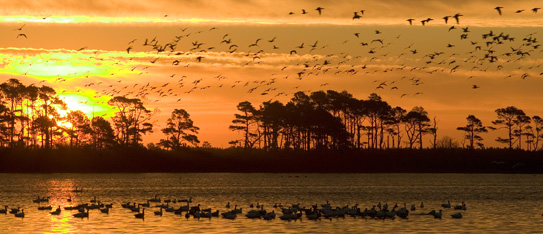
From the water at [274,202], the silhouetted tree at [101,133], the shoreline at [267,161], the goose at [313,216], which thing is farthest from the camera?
the silhouetted tree at [101,133]

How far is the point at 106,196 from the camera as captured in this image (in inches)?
3297

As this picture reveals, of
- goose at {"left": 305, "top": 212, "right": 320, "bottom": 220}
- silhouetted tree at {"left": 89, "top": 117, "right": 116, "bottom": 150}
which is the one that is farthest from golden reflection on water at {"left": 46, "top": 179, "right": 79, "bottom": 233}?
silhouetted tree at {"left": 89, "top": 117, "right": 116, "bottom": 150}

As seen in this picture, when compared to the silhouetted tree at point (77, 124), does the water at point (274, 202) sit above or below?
below

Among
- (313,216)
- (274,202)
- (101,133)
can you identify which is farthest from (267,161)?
(313,216)

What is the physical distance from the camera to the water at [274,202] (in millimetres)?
50531

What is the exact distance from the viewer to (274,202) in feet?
247

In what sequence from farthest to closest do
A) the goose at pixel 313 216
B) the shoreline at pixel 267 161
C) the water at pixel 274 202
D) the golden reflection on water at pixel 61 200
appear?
the shoreline at pixel 267 161 → the goose at pixel 313 216 → the golden reflection on water at pixel 61 200 → the water at pixel 274 202

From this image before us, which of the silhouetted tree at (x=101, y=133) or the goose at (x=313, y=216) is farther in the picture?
the silhouetted tree at (x=101, y=133)

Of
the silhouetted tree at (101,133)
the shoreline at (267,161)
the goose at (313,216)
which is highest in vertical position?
the silhouetted tree at (101,133)

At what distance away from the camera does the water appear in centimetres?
5053

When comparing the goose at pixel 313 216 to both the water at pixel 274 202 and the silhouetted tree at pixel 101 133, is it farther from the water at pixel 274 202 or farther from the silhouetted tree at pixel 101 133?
the silhouetted tree at pixel 101 133

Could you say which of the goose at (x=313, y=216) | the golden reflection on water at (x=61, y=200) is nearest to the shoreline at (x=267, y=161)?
the golden reflection on water at (x=61, y=200)

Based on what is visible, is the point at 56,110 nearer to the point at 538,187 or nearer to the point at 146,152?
the point at 146,152

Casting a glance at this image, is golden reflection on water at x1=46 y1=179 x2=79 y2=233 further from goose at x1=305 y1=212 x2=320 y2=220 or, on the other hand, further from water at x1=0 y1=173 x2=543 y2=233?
goose at x1=305 y1=212 x2=320 y2=220
